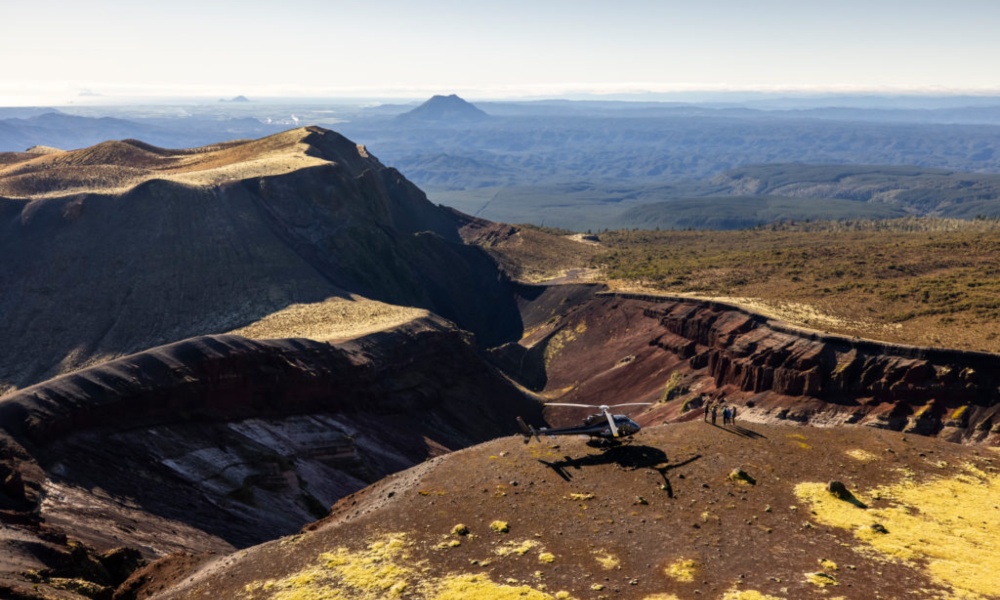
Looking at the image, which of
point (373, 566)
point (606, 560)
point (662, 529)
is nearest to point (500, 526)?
point (606, 560)

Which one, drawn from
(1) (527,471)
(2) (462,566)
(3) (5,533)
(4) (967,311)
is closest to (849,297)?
(4) (967,311)

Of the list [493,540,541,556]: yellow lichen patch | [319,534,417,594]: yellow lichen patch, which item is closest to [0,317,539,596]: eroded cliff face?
[319,534,417,594]: yellow lichen patch

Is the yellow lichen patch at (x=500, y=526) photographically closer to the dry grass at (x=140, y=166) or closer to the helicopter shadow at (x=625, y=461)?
the helicopter shadow at (x=625, y=461)

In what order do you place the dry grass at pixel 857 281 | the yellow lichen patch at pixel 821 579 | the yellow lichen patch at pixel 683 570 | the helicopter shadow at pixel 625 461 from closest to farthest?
the yellow lichen patch at pixel 821 579 → the yellow lichen patch at pixel 683 570 → the helicopter shadow at pixel 625 461 → the dry grass at pixel 857 281

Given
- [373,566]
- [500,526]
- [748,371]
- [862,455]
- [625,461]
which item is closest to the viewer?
[373,566]

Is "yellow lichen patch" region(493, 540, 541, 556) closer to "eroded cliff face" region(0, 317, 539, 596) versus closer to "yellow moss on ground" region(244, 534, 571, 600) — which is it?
"yellow moss on ground" region(244, 534, 571, 600)

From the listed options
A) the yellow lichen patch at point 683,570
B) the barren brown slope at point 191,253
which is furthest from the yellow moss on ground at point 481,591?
the barren brown slope at point 191,253

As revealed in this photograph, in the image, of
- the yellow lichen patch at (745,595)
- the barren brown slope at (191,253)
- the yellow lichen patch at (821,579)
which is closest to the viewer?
the yellow lichen patch at (745,595)

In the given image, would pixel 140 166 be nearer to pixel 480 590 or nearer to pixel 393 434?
pixel 393 434
